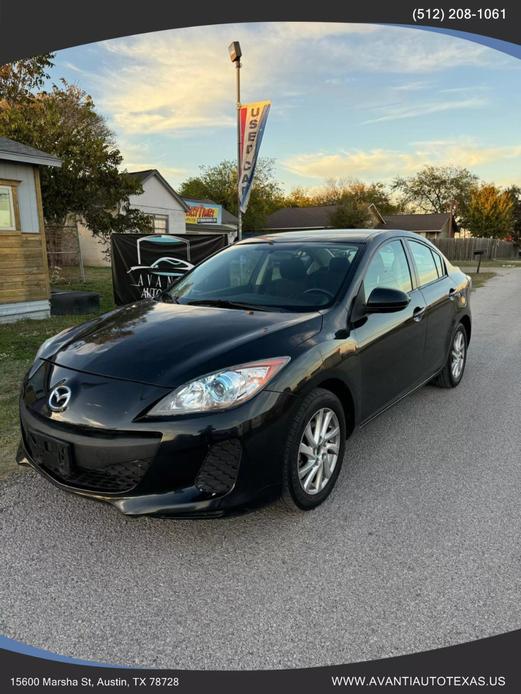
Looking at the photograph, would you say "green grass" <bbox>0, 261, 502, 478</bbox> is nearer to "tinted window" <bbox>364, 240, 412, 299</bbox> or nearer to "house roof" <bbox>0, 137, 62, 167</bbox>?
"tinted window" <bbox>364, 240, 412, 299</bbox>

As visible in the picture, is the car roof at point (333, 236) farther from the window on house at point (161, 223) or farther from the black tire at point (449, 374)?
the window on house at point (161, 223)

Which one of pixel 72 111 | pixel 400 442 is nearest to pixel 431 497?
pixel 400 442

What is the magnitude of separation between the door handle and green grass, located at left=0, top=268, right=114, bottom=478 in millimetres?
3286

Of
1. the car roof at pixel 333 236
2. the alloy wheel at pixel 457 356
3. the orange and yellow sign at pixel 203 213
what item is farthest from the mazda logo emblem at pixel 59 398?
the orange and yellow sign at pixel 203 213

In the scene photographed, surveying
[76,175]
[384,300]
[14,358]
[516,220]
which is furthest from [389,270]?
[516,220]

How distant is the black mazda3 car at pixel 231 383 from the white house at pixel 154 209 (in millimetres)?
24661

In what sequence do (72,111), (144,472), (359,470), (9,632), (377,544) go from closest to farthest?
1. (9,632)
2. (144,472)
3. (377,544)
4. (359,470)
5. (72,111)

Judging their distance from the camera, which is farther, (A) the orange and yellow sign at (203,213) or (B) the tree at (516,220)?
(B) the tree at (516,220)

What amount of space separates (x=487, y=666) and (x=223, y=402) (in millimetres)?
1605

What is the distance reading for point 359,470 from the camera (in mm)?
3709

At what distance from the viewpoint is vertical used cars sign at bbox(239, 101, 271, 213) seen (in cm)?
1256

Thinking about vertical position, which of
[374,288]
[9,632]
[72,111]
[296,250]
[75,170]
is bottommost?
[9,632]

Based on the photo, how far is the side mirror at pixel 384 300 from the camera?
3.57 meters

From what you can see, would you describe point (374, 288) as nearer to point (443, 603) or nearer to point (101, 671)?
point (443, 603)
